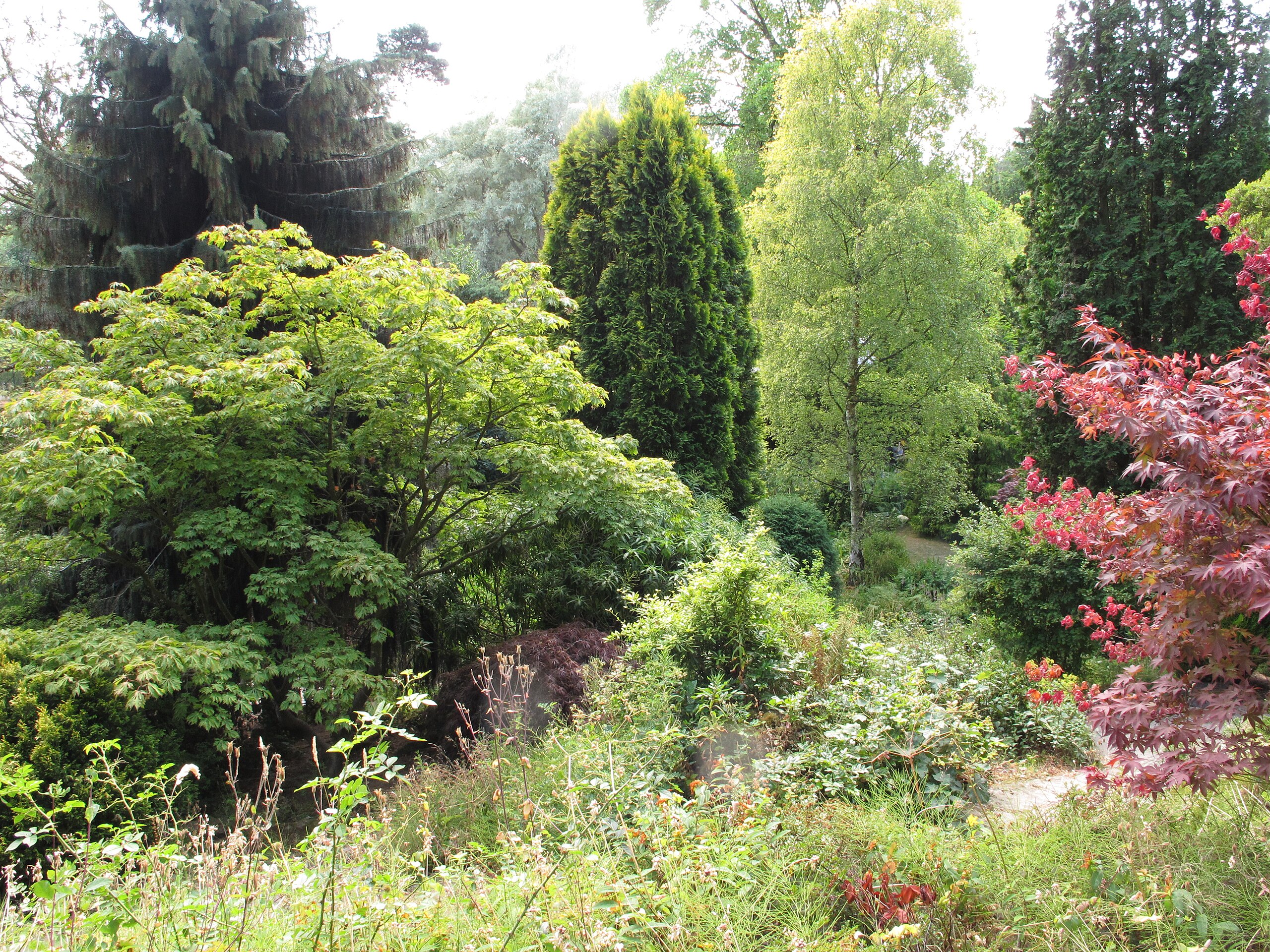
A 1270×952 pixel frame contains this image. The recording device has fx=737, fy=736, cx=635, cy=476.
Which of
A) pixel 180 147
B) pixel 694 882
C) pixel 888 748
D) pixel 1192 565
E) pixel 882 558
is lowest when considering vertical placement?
pixel 882 558

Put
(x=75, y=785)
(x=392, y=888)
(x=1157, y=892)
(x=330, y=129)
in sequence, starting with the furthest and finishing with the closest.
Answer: (x=330, y=129) < (x=75, y=785) < (x=392, y=888) < (x=1157, y=892)

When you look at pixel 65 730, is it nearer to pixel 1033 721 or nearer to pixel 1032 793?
pixel 1032 793

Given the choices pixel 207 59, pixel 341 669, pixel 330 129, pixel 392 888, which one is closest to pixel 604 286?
pixel 330 129

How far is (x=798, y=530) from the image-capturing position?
31.7 ft

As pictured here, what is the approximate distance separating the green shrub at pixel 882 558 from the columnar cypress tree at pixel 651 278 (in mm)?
4387

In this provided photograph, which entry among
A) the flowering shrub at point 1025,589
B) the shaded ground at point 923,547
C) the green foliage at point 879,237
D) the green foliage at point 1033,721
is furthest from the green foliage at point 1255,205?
the shaded ground at point 923,547

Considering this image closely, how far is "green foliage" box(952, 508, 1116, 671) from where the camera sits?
21.3ft

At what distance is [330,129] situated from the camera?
8.39 m

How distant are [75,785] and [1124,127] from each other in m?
12.2

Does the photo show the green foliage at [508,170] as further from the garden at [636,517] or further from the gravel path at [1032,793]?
the gravel path at [1032,793]

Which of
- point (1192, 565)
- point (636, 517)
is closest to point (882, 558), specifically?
point (636, 517)

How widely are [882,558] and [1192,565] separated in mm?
10221

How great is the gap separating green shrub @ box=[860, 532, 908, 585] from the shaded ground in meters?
0.43

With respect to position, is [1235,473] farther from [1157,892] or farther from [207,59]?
[207,59]
